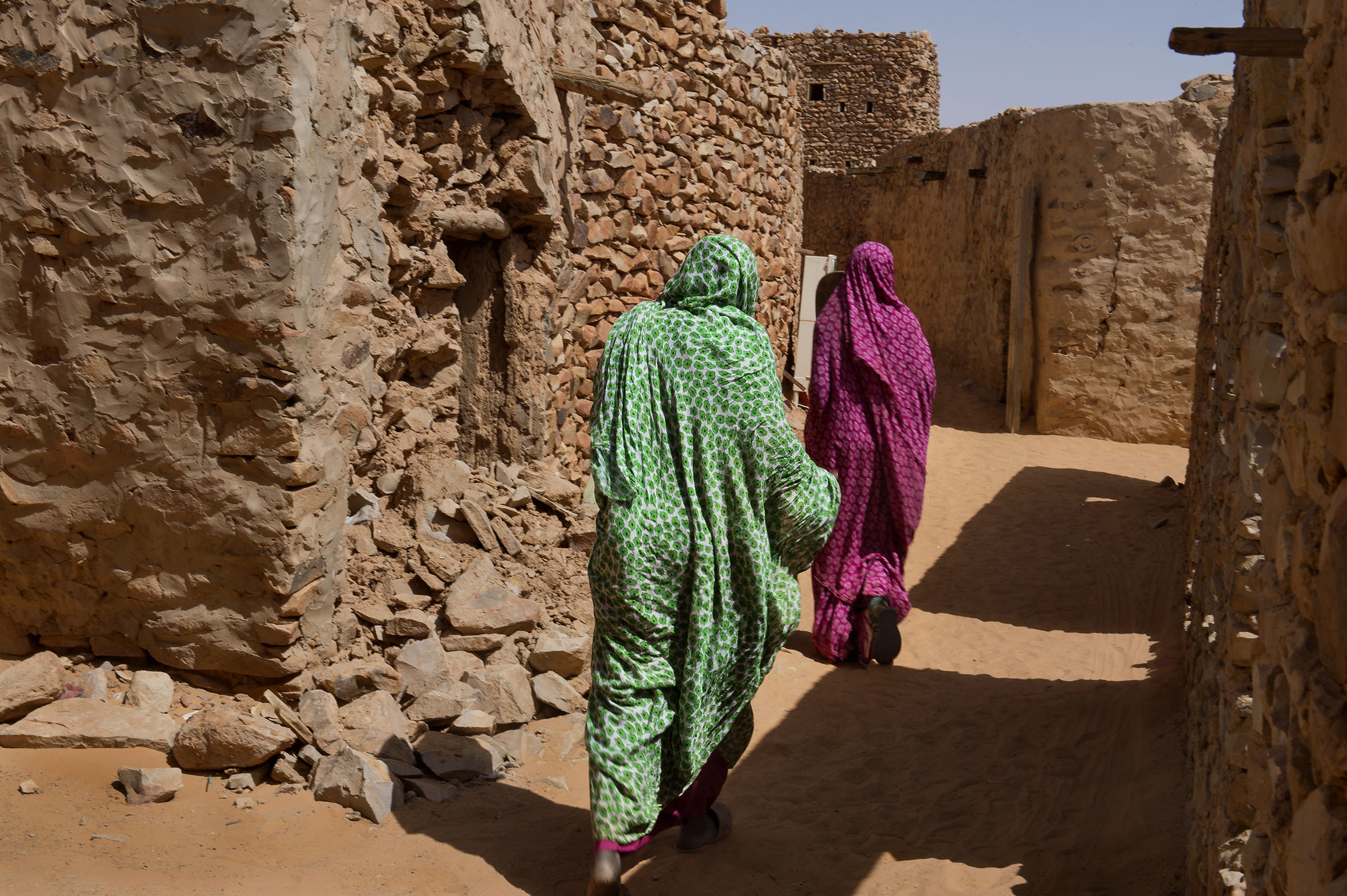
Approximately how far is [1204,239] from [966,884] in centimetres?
767

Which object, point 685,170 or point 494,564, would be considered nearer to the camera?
point 494,564

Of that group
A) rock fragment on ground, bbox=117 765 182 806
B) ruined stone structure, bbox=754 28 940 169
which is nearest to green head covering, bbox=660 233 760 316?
rock fragment on ground, bbox=117 765 182 806

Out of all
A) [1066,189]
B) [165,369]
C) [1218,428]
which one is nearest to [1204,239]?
[1066,189]

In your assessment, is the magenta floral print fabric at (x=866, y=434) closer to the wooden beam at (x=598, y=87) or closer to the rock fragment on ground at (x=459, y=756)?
the wooden beam at (x=598, y=87)

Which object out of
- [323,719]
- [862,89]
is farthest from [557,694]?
[862,89]

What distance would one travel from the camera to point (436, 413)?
4766 millimetres

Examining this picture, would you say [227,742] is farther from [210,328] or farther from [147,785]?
[210,328]

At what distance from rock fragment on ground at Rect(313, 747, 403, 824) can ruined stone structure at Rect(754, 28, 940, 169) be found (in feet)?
60.3

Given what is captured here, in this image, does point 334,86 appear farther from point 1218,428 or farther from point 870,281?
point 1218,428

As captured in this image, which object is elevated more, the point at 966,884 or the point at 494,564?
the point at 494,564

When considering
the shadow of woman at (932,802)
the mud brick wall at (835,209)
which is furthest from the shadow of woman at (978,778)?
the mud brick wall at (835,209)

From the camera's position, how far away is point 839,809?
359 cm

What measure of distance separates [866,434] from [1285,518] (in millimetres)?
3409

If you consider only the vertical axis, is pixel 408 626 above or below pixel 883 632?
above
